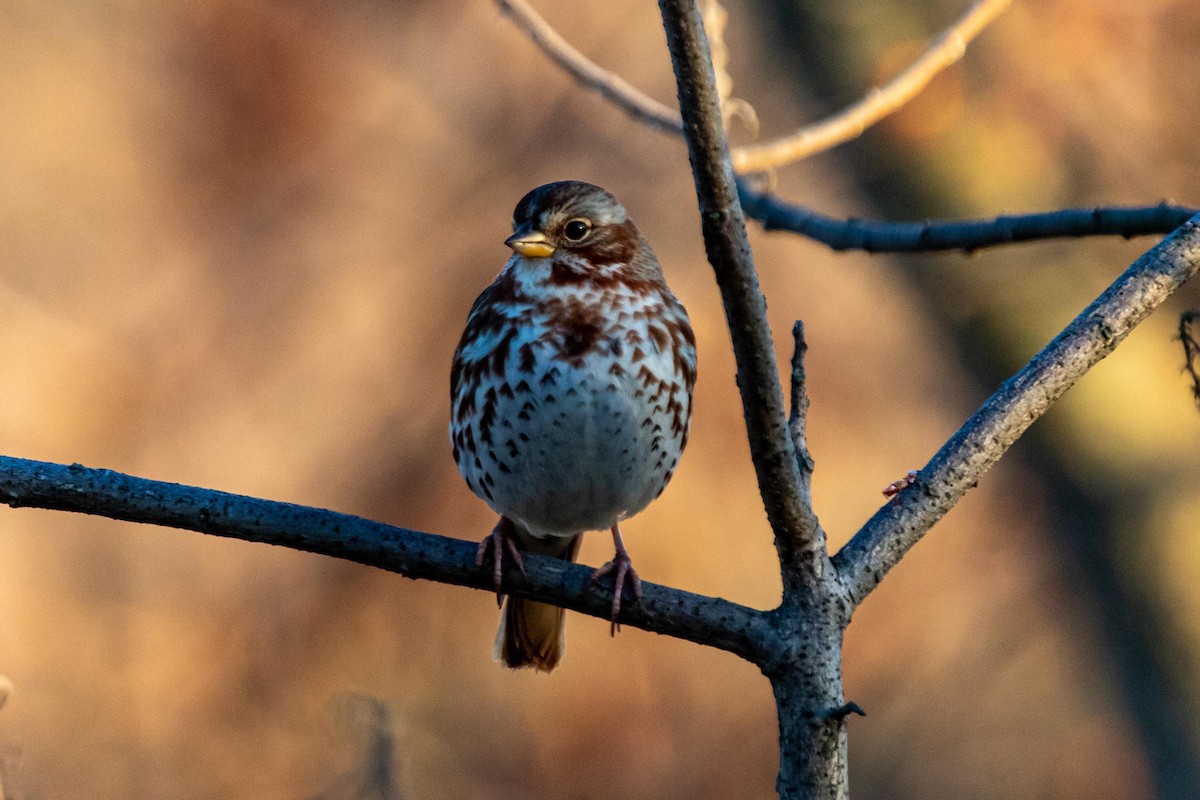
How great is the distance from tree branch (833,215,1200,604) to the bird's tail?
194 cm

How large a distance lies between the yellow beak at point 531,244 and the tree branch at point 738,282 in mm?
1520

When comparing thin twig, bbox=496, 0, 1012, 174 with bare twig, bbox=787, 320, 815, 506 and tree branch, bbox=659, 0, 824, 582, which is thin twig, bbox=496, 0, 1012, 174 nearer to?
bare twig, bbox=787, 320, 815, 506

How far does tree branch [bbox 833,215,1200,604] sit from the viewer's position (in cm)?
305

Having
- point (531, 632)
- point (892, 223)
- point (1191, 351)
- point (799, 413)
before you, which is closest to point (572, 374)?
point (799, 413)

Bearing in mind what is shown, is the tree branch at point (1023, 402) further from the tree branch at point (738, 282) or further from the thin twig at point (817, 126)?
the thin twig at point (817, 126)

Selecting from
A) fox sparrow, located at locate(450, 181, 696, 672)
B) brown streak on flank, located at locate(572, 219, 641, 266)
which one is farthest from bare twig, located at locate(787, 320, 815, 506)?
brown streak on flank, located at locate(572, 219, 641, 266)

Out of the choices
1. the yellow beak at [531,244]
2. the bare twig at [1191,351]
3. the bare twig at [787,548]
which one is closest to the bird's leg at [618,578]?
the bare twig at [787,548]

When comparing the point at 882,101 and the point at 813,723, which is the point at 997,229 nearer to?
the point at 882,101

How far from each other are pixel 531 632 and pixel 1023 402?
2.25 m

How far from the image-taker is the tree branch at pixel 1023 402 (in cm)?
305

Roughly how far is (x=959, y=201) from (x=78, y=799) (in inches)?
207

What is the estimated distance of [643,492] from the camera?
4238 millimetres

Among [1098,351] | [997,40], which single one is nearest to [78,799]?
[1098,351]

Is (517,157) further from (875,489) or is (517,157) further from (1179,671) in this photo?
(1179,671)
